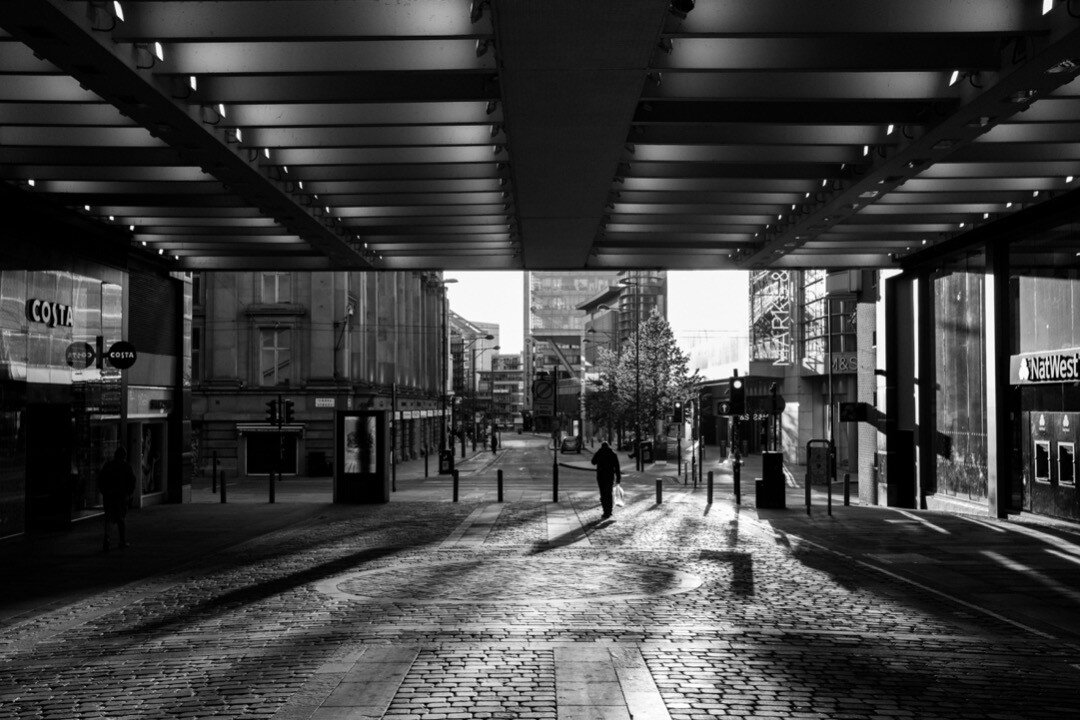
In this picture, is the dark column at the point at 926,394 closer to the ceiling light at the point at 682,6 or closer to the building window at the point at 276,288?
the ceiling light at the point at 682,6

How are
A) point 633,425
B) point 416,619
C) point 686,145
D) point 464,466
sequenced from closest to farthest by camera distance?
point 416,619, point 686,145, point 464,466, point 633,425

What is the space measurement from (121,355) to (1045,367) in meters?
18.2

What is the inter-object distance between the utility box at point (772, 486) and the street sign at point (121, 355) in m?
14.2

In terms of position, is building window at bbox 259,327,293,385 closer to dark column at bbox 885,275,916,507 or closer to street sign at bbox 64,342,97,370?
street sign at bbox 64,342,97,370

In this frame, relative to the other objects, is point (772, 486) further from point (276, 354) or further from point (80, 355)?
point (276, 354)

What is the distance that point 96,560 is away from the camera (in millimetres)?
16328

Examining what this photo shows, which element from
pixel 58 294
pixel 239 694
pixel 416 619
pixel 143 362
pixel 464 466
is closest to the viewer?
pixel 239 694

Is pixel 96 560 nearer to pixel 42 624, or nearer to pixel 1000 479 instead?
pixel 42 624

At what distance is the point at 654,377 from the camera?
65562mm

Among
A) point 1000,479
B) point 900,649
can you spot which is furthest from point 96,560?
point 1000,479

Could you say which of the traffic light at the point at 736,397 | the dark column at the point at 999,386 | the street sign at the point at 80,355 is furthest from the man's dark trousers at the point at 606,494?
the street sign at the point at 80,355

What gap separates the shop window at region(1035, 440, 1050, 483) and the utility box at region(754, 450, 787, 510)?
19.9ft

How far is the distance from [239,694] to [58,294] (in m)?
15.3

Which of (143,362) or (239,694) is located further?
(143,362)
